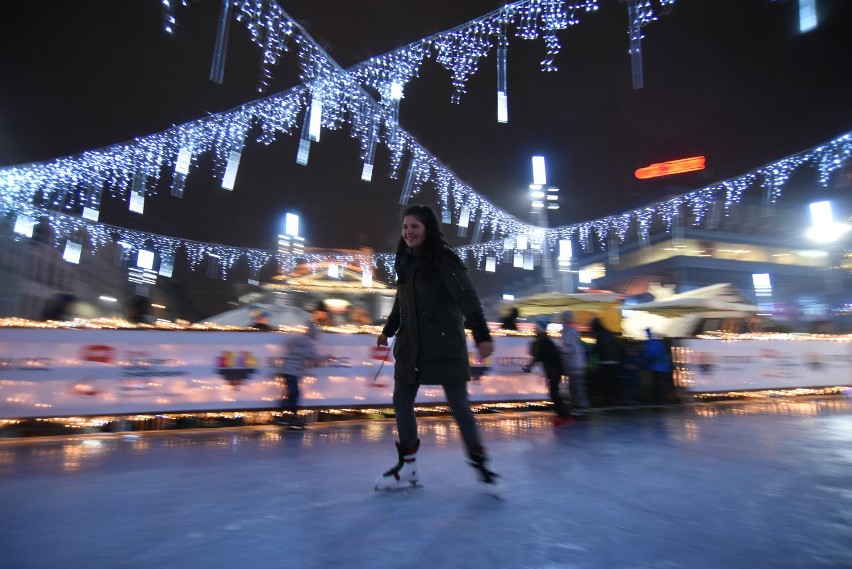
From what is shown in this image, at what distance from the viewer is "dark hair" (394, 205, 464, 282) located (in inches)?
123

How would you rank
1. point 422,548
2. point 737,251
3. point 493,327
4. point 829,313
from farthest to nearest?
point 737,251 < point 829,313 < point 493,327 < point 422,548

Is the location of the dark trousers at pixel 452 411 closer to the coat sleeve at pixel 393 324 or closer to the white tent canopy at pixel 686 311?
the coat sleeve at pixel 393 324

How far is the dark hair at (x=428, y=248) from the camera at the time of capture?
3.13 m

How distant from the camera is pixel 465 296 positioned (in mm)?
2988

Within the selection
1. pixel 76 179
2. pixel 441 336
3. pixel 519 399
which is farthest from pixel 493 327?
pixel 76 179

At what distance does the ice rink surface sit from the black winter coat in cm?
76

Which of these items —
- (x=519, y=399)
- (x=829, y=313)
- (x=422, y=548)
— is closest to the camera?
(x=422, y=548)

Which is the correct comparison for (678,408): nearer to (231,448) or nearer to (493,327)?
(493,327)

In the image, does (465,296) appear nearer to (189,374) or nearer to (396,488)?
(396,488)

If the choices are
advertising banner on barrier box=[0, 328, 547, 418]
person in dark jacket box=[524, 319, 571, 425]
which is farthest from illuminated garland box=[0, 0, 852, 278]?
person in dark jacket box=[524, 319, 571, 425]

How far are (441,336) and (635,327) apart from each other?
11996 mm

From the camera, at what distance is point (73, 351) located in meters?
5.62

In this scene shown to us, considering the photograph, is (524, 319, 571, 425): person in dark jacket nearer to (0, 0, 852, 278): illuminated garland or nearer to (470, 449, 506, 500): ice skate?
(470, 449, 506, 500): ice skate

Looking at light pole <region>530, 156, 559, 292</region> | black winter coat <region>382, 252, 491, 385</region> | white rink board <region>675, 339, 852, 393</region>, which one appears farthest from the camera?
light pole <region>530, 156, 559, 292</region>
